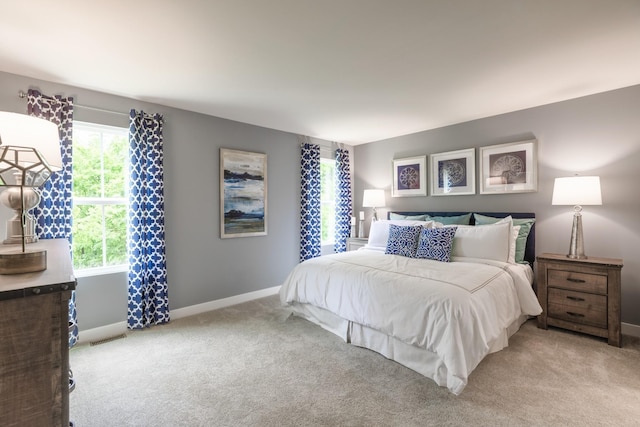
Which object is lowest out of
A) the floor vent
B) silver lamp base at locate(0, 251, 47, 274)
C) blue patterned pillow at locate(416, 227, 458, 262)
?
the floor vent

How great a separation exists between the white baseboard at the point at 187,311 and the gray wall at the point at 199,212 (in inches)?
2.1

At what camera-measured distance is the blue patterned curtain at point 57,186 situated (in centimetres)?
256

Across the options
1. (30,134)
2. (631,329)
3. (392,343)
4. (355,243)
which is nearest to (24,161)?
(30,134)

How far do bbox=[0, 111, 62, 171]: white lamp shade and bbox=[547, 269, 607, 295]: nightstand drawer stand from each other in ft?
13.1

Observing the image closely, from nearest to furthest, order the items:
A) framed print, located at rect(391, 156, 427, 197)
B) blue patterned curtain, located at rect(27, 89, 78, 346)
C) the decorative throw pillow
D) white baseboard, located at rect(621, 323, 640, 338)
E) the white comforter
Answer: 1. the white comforter
2. blue patterned curtain, located at rect(27, 89, 78, 346)
3. white baseboard, located at rect(621, 323, 640, 338)
4. the decorative throw pillow
5. framed print, located at rect(391, 156, 427, 197)

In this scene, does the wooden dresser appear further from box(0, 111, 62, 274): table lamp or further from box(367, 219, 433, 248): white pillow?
box(367, 219, 433, 248): white pillow

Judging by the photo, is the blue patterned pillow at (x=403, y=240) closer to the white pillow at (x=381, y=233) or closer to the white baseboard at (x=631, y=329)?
the white pillow at (x=381, y=233)

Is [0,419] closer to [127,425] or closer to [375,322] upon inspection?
[127,425]

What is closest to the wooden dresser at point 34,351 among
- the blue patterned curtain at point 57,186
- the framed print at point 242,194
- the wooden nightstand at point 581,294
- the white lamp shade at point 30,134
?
the white lamp shade at point 30,134

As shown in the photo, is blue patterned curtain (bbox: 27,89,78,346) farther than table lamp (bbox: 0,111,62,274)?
Yes

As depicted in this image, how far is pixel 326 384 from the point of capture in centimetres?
211

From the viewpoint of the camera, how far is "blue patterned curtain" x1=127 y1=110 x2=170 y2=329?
3.06 m

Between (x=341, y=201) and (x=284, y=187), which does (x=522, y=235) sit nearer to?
(x=341, y=201)

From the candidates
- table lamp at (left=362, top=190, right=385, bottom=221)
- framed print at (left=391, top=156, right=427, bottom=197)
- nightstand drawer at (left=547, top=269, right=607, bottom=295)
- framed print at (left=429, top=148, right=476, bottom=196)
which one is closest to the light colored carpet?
nightstand drawer at (left=547, top=269, right=607, bottom=295)
